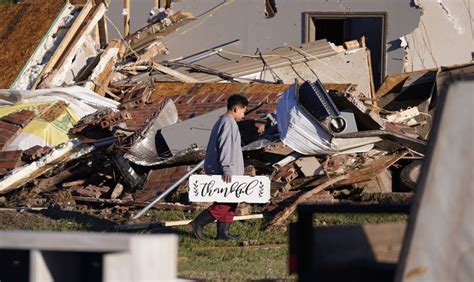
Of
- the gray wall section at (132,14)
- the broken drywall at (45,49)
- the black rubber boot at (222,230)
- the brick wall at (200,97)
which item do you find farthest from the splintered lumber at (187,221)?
the gray wall section at (132,14)

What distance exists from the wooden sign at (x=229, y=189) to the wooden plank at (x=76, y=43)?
7.36 m

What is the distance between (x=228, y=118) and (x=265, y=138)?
2624 mm

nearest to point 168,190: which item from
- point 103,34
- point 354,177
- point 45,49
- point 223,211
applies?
point 223,211

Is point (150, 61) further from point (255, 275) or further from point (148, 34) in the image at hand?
point (255, 275)

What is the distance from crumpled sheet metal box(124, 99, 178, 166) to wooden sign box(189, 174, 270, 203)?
2.66 metres

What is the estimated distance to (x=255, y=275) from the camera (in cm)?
855

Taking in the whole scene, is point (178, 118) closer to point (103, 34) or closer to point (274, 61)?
point (274, 61)

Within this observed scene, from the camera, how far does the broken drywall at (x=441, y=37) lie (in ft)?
67.2

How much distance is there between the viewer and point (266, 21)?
20.8 meters

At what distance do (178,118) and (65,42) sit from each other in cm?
446

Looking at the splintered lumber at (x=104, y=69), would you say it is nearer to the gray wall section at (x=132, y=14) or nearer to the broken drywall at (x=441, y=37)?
the gray wall section at (x=132, y=14)

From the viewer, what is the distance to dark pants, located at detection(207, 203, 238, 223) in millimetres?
11070

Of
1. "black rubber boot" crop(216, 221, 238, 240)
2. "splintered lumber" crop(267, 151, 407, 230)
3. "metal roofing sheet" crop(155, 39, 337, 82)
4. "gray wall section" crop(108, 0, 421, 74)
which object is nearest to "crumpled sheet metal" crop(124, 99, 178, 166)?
"splintered lumber" crop(267, 151, 407, 230)

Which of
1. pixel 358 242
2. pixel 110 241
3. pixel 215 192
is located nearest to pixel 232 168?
pixel 215 192
